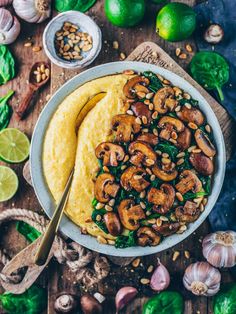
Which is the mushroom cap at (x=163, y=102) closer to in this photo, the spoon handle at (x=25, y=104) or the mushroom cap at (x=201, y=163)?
the mushroom cap at (x=201, y=163)

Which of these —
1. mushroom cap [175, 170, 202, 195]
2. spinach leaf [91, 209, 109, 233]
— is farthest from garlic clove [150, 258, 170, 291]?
mushroom cap [175, 170, 202, 195]

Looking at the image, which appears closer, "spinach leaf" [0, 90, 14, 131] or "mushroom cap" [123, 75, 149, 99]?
"mushroom cap" [123, 75, 149, 99]

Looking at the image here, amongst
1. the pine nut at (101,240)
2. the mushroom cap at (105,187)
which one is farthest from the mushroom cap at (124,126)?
the pine nut at (101,240)

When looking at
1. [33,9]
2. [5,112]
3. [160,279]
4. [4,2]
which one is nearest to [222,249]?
[160,279]

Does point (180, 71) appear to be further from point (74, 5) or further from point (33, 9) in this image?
point (33, 9)

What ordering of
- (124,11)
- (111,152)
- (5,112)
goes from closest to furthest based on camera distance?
1. (111,152)
2. (124,11)
3. (5,112)

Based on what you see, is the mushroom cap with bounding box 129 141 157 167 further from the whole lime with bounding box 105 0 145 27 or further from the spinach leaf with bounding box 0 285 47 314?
the spinach leaf with bounding box 0 285 47 314
